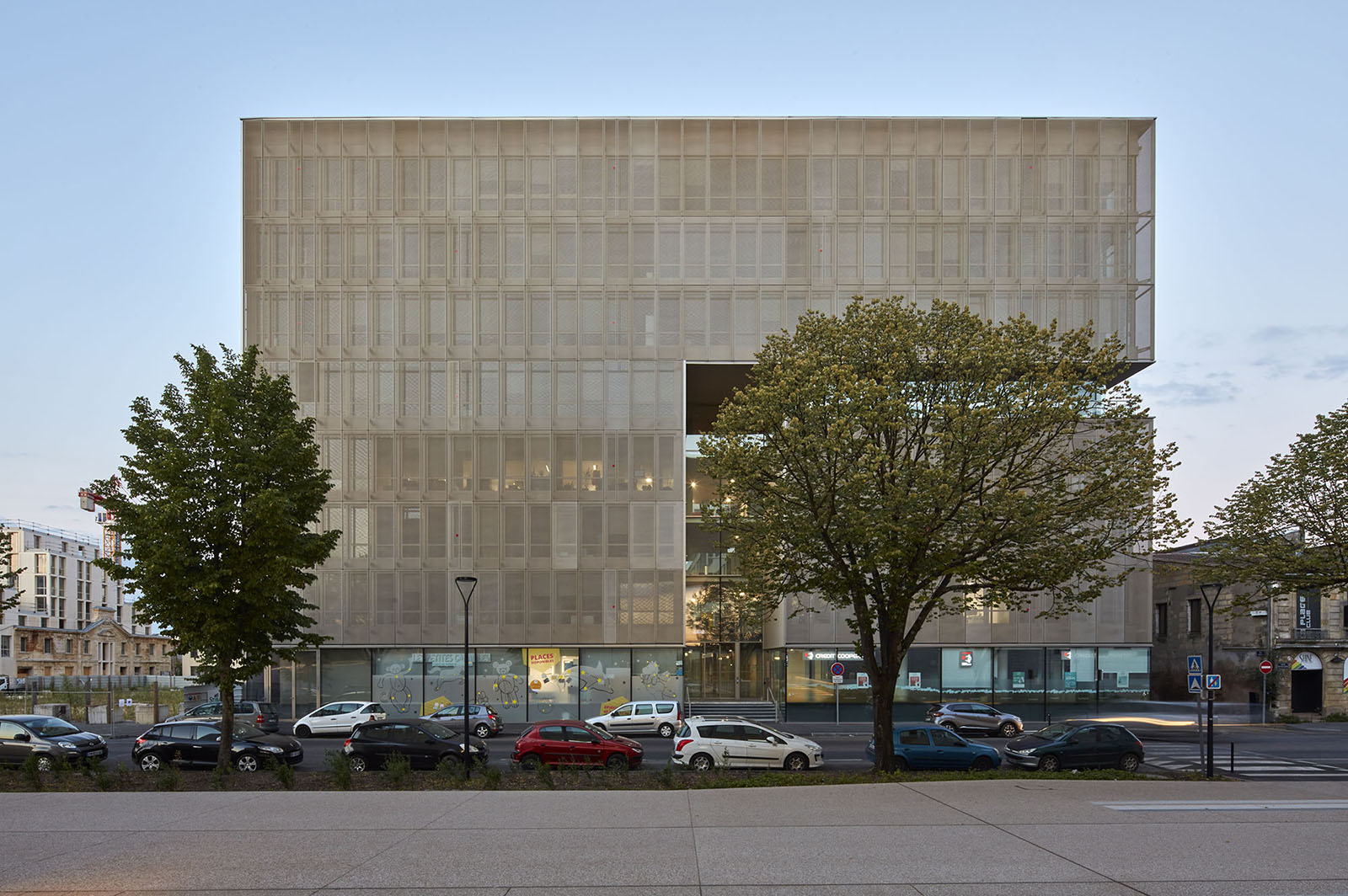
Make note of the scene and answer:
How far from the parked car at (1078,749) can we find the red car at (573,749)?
10800 millimetres

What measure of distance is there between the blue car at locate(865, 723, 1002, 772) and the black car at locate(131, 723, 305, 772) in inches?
642

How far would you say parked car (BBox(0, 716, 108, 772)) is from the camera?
28016 millimetres

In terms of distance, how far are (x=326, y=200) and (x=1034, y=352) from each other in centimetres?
3583

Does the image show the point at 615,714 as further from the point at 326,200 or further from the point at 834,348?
the point at 326,200

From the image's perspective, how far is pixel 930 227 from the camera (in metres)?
48.5

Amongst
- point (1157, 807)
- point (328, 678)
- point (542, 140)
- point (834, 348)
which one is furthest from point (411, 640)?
point (1157, 807)

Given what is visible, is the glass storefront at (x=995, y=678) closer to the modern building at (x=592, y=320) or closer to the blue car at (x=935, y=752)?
the modern building at (x=592, y=320)

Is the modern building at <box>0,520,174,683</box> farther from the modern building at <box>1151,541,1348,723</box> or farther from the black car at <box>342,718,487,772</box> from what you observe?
the modern building at <box>1151,541,1348,723</box>

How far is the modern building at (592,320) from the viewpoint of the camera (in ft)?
154

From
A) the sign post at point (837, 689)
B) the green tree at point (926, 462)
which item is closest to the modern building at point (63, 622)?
the sign post at point (837, 689)

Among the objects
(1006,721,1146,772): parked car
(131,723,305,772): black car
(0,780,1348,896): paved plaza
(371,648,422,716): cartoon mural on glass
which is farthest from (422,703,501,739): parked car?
(1006,721,1146,772): parked car

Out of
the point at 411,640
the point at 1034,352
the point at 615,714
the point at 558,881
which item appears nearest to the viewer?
the point at 558,881

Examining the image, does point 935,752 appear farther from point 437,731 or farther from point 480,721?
point 480,721

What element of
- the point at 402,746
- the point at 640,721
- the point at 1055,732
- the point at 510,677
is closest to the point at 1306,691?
the point at 1055,732
